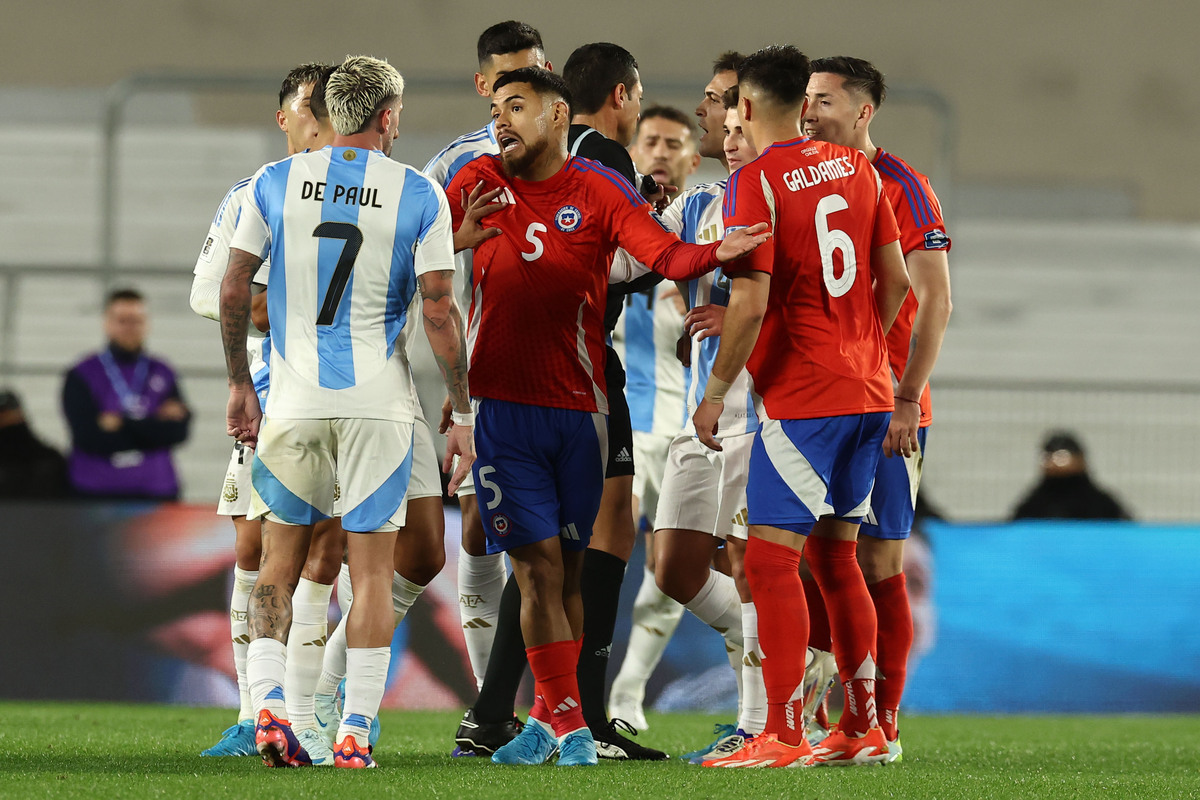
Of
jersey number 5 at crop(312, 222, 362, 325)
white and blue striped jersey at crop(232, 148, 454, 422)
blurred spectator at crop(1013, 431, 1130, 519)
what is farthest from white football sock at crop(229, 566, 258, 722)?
blurred spectator at crop(1013, 431, 1130, 519)

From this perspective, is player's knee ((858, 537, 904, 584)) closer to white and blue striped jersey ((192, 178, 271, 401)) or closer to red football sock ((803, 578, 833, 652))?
red football sock ((803, 578, 833, 652))

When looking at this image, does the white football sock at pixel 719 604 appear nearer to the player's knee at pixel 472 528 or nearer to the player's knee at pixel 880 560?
the player's knee at pixel 880 560

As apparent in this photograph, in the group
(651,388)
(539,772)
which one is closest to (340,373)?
(539,772)

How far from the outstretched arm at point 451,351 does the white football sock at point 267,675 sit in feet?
2.35

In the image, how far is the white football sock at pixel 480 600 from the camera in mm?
5438

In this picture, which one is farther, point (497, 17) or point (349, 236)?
point (497, 17)

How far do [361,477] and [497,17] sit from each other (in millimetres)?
12284

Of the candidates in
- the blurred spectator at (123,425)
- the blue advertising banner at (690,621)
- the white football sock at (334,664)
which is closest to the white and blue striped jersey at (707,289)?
the white football sock at (334,664)

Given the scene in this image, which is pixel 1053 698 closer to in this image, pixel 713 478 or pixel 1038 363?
pixel 713 478

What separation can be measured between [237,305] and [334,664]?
1398mm

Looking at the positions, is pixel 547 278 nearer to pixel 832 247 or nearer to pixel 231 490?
pixel 832 247

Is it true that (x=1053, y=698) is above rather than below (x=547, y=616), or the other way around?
below

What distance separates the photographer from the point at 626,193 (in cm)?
477

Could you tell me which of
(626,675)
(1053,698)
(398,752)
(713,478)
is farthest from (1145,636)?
(398,752)
